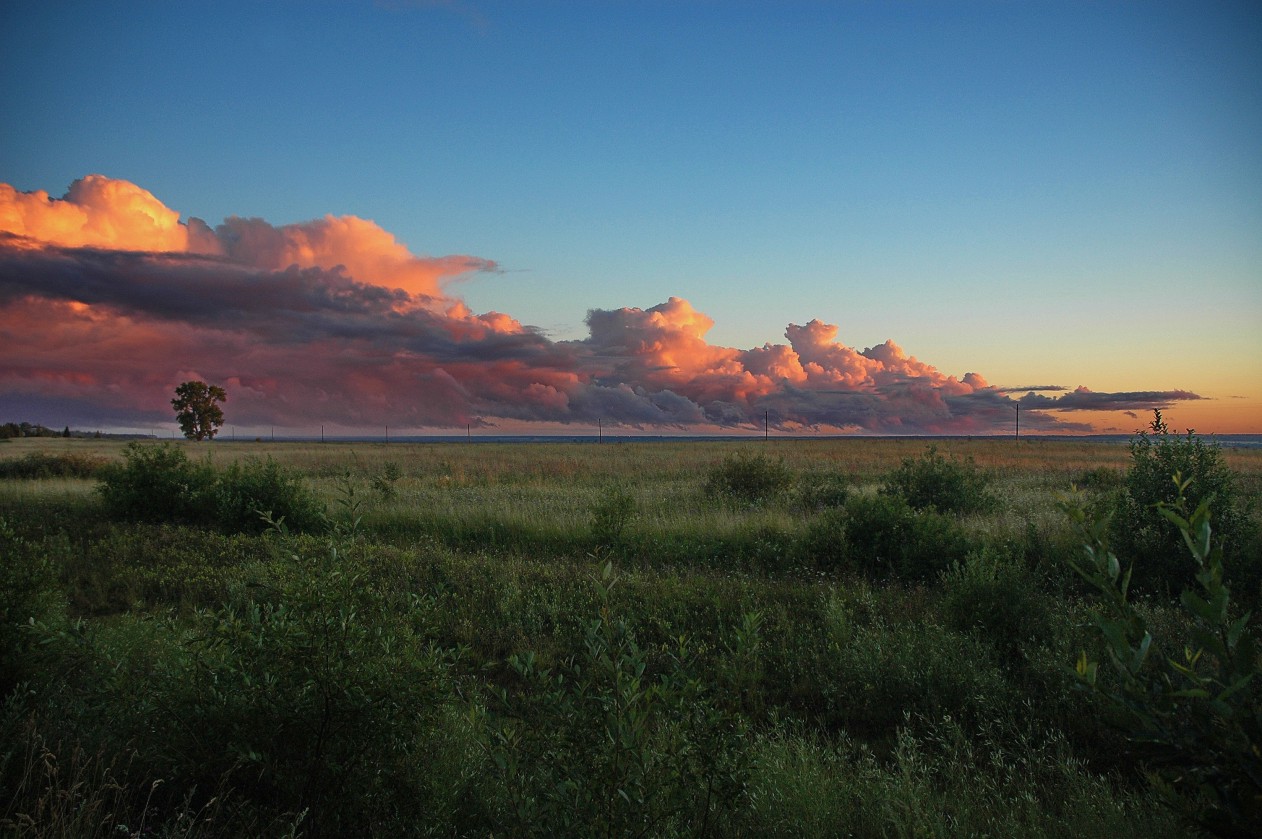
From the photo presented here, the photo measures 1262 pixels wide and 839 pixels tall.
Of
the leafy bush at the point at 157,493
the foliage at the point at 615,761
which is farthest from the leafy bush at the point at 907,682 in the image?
the leafy bush at the point at 157,493

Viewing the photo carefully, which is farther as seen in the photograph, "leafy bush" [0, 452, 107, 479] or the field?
"leafy bush" [0, 452, 107, 479]

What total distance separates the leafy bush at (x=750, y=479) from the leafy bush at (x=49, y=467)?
2582 cm

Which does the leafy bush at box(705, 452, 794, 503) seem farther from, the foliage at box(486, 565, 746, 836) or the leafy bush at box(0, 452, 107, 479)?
the leafy bush at box(0, 452, 107, 479)

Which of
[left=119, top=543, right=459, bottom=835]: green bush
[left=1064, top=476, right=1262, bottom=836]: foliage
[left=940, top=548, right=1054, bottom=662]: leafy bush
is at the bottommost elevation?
[left=940, top=548, right=1054, bottom=662]: leafy bush

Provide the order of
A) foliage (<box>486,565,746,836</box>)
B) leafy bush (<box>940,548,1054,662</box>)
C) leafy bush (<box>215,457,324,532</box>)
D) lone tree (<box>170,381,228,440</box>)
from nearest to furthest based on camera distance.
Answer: foliage (<box>486,565,746,836</box>) → leafy bush (<box>940,548,1054,662</box>) → leafy bush (<box>215,457,324,532</box>) → lone tree (<box>170,381,228,440</box>)

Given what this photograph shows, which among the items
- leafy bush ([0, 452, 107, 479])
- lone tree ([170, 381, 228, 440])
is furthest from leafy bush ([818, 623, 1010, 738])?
lone tree ([170, 381, 228, 440])

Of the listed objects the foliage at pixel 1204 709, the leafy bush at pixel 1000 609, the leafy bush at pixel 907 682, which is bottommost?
the leafy bush at pixel 907 682

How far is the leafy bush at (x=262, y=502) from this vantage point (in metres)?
16.2

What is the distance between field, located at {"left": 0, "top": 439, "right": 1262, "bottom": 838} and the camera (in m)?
3.72

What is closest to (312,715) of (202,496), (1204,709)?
(1204,709)

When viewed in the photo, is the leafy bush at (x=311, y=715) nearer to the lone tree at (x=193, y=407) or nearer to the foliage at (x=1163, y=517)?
the foliage at (x=1163, y=517)

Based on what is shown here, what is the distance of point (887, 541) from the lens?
13078mm

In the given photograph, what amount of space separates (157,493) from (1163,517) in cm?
2149

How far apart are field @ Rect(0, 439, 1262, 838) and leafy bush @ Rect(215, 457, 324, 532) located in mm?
175
